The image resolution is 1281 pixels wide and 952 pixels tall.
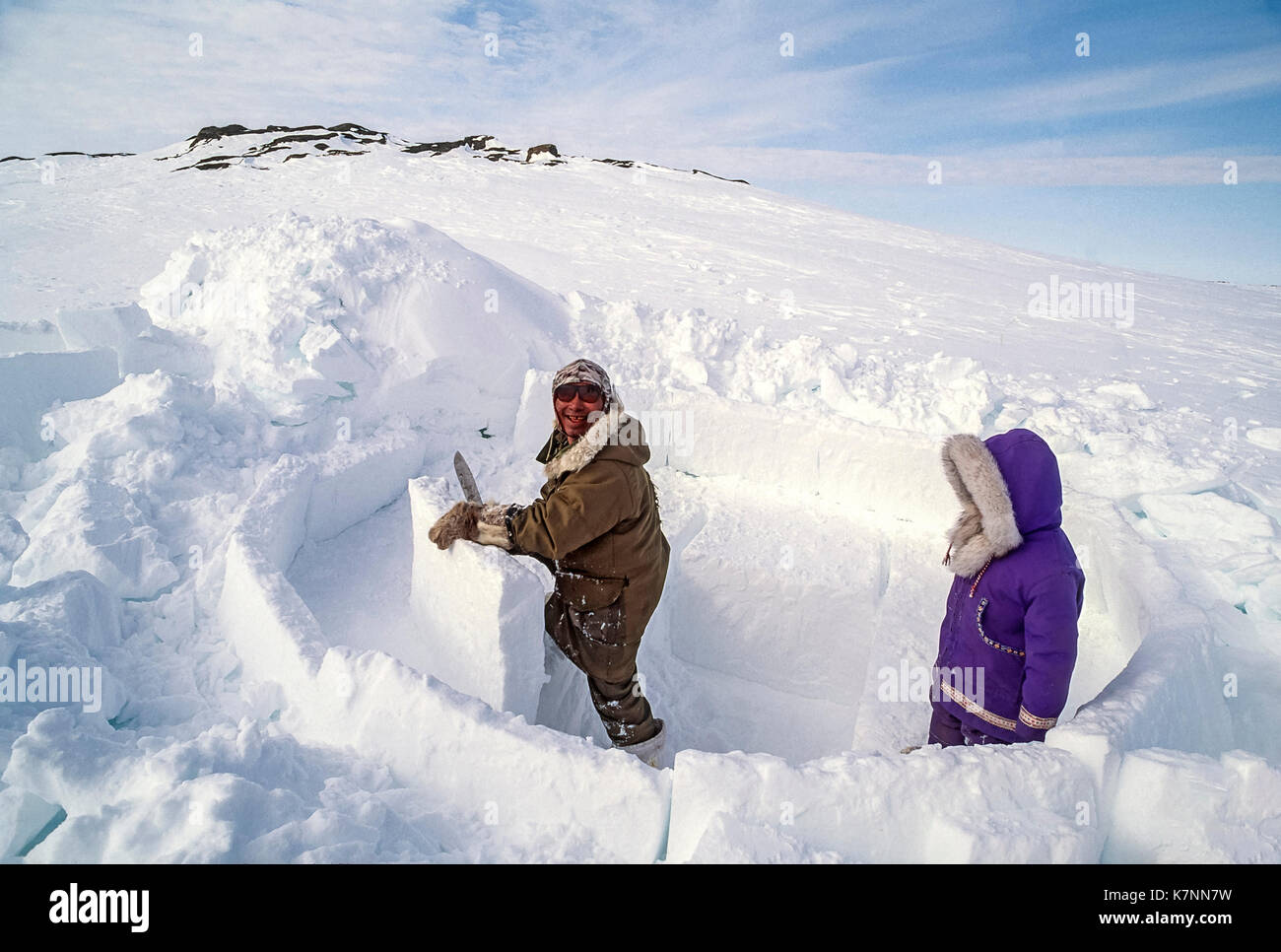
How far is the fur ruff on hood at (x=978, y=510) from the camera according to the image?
233 cm

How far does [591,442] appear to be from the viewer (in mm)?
2498

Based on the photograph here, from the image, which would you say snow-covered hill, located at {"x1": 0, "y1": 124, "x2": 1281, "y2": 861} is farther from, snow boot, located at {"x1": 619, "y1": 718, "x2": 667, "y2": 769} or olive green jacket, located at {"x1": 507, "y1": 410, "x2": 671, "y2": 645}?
snow boot, located at {"x1": 619, "y1": 718, "x2": 667, "y2": 769}

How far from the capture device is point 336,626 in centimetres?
359

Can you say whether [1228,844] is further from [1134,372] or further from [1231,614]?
[1134,372]

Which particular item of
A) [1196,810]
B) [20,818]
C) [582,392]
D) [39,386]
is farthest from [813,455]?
[39,386]

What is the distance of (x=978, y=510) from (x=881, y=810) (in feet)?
3.48

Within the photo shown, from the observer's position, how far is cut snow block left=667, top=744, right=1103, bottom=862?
6.13ft

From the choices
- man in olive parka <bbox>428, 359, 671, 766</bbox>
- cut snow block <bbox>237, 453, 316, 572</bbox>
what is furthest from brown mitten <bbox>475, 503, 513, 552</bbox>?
cut snow block <bbox>237, 453, 316, 572</bbox>

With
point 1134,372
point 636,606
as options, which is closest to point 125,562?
point 636,606

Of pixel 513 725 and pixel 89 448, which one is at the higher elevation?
pixel 89 448

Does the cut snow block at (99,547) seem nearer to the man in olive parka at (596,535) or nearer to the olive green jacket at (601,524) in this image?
the man in olive parka at (596,535)

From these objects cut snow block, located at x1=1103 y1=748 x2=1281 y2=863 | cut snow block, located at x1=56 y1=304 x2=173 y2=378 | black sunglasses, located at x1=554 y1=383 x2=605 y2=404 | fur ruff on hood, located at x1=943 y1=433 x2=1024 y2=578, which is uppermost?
cut snow block, located at x1=56 y1=304 x2=173 y2=378

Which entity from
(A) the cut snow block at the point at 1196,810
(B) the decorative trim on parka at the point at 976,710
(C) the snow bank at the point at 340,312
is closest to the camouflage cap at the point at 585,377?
(B) the decorative trim on parka at the point at 976,710
